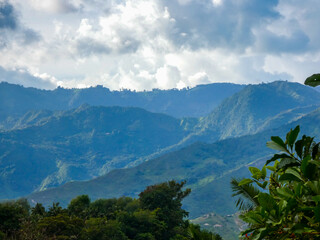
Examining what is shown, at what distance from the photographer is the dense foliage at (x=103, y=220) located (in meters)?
49.7

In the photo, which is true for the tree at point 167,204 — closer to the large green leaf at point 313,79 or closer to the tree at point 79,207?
the tree at point 79,207

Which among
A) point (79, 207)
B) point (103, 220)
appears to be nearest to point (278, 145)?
point (103, 220)

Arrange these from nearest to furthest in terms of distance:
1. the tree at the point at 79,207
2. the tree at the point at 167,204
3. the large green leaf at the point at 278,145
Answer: the large green leaf at the point at 278,145
the tree at the point at 79,207
the tree at the point at 167,204

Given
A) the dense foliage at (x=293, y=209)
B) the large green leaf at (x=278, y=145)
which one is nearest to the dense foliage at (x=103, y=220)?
the large green leaf at (x=278, y=145)

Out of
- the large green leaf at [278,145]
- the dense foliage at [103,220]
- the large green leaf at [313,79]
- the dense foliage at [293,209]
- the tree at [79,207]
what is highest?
the tree at [79,207]

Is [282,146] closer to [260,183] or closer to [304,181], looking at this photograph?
[304,181]

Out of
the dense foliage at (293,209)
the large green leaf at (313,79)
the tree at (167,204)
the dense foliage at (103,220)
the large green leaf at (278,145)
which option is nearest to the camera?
the dense foliage at (293,209)

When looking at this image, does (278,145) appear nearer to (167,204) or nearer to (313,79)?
(313,79)

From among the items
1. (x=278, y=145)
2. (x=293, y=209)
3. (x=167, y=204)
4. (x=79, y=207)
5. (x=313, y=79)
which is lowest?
(x=293, y=209)

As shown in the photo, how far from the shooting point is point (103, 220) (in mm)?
60188

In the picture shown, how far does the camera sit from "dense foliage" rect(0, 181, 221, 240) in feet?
163

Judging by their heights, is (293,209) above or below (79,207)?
below

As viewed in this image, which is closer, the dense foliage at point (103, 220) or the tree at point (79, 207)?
the dense foliage at point (103, 220)

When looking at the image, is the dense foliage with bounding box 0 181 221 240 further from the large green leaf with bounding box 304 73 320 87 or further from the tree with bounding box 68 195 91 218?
the large green leaf with bounding box 304 73 320 87
